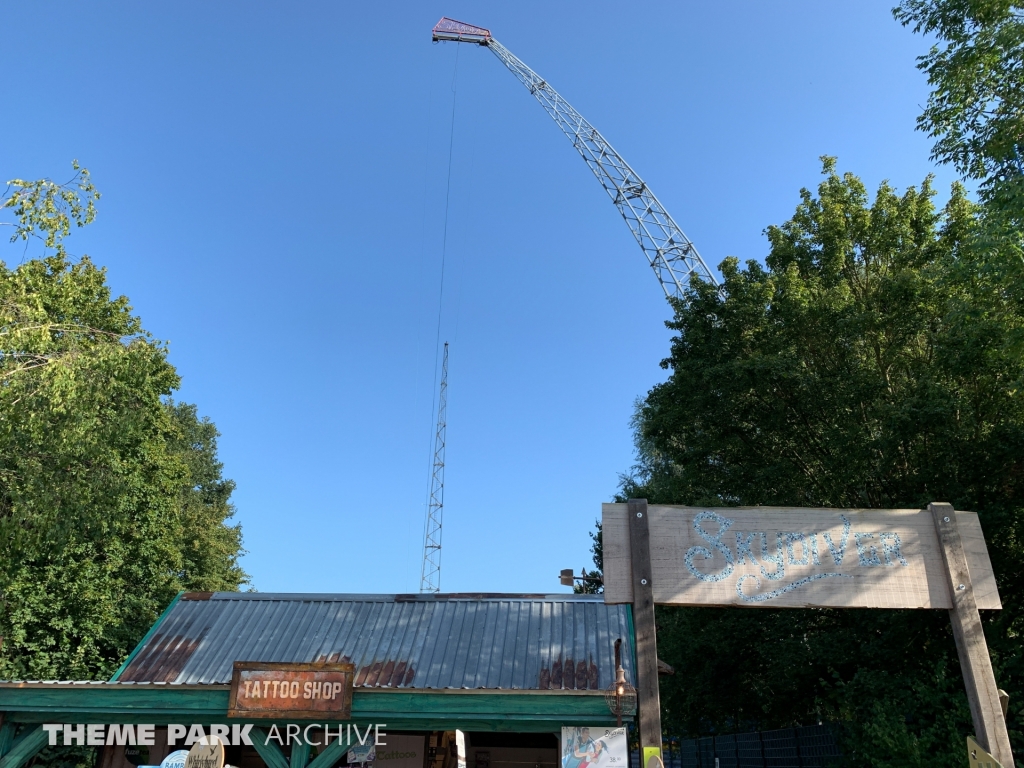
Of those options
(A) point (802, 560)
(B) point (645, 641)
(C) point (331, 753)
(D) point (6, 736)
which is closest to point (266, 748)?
(C) point (331, 753)

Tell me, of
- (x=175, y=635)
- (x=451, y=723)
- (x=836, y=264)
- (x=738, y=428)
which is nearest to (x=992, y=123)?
(x=836, y=264)

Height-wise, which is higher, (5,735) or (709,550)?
(709,550)

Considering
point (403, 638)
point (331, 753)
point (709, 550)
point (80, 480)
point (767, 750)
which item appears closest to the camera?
point (709, 550)

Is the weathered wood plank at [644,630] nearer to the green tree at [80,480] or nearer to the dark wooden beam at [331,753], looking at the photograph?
the dark wooden beam at [331,753]

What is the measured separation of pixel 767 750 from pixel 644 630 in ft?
41.9

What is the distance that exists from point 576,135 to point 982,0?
32.2 meters

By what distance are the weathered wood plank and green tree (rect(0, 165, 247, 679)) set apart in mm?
8712

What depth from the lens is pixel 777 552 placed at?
922 centimetres

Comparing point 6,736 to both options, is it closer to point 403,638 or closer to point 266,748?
point 266,748

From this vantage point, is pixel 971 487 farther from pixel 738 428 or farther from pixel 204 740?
pixel 204 740

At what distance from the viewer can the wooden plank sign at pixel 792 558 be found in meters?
8.99

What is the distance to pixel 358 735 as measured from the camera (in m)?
10.4

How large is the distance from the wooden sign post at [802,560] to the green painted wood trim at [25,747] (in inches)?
356

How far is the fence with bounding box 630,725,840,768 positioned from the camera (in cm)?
1498
